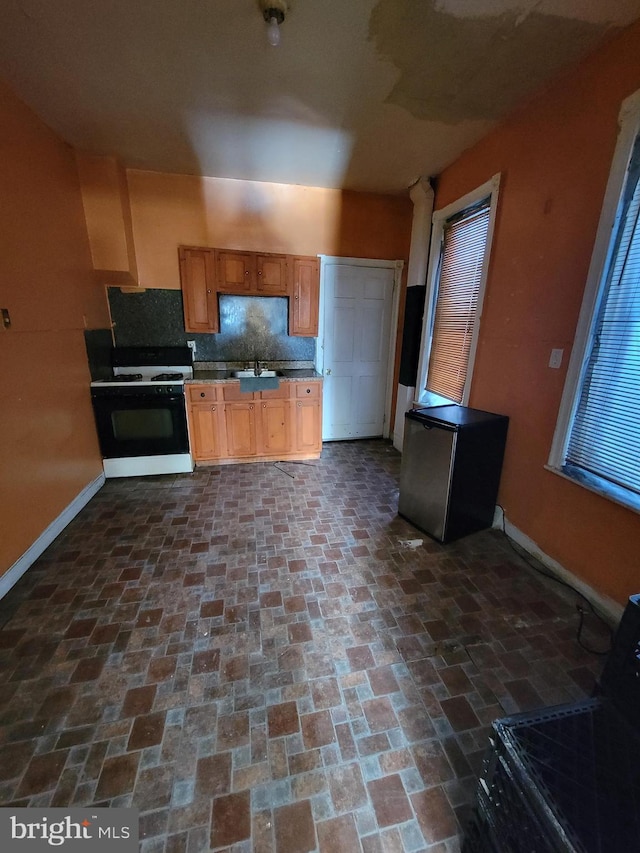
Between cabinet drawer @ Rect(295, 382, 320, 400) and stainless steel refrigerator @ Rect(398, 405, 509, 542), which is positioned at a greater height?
cabinet drawer @ Rect(295, 382, 320, 400)

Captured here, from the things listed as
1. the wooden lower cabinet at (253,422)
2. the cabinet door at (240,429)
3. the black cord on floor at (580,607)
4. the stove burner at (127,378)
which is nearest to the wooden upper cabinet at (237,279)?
the stove burner at (127,378)

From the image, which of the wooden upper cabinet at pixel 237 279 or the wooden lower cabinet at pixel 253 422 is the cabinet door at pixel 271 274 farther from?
the wooden lower cabinet at pixel 253 422

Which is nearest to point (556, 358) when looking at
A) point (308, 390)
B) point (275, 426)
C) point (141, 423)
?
point (308, 390)

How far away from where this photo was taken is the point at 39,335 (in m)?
2.46

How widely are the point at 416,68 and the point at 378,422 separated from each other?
338 cm

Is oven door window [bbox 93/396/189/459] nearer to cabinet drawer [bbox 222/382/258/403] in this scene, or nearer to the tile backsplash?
cabinet drawer [bbox 222/382/258/403]

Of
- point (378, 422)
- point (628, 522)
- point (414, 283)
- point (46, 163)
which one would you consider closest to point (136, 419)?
point (46, 163)

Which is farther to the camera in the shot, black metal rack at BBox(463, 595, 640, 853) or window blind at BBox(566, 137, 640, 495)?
window blind at BBox(566, 137, 640, 495)

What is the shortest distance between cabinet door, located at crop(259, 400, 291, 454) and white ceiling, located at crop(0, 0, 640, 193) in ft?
7.63

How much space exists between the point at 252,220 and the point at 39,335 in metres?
2.42

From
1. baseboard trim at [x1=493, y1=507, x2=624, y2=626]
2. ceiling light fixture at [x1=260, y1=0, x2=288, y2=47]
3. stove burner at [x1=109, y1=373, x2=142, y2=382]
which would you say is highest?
ceiling light fixture at [x1=260, y1=0, x2=288, y2=47]

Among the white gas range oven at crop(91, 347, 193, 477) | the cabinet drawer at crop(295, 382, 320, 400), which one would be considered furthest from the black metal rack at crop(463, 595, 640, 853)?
the white gas range oven at crop(91, 347, 193, 477)

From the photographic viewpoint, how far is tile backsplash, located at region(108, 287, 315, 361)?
12.2 ft

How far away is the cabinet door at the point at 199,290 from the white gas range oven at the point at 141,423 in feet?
2.16
